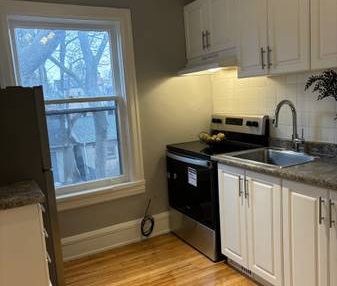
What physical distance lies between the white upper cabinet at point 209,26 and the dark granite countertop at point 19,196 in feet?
6.19

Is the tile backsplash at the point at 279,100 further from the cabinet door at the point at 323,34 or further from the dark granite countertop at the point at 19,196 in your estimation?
the dark granite countertop at the point at 19,196

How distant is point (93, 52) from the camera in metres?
2.95

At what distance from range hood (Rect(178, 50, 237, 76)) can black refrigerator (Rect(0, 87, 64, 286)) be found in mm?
1388

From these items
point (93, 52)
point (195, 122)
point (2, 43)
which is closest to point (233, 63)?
point (195, 122)

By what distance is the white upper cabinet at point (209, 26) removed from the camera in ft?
8.86

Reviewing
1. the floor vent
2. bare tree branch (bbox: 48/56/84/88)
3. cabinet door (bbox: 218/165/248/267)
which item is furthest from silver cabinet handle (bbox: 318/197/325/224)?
bare tree branch (bbox: 48/56/84/88)

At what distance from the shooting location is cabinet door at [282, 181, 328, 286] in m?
1.80

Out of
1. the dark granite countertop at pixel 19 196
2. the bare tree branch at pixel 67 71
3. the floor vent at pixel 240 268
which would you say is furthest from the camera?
the bare tree branch at pixel 67 71

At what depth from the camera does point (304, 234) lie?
74.9 inches

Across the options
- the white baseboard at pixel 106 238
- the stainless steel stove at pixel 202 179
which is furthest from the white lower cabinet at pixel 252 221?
the white baseboard at pixel 106 238

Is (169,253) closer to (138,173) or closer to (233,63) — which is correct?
(138,173)

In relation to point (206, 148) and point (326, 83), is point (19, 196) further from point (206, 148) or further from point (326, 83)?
point (326, 83)

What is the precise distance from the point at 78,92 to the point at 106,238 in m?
1.36

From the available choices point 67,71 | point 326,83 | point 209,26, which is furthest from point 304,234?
point 67,71
